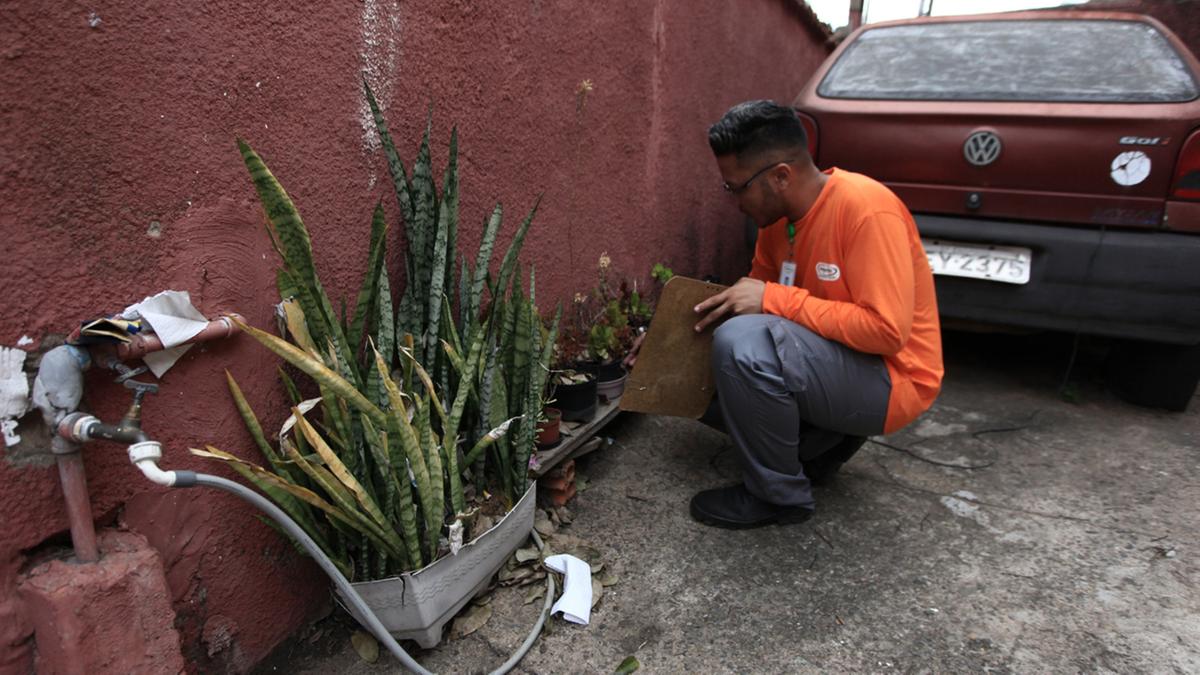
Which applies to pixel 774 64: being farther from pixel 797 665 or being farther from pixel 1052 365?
pixel 797 665

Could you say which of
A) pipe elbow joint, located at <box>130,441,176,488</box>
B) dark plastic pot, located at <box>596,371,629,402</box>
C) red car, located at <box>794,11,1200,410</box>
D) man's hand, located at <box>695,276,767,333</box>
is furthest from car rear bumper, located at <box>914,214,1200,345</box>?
pipe elbow joint, located at <box>130,441,176,488</box>

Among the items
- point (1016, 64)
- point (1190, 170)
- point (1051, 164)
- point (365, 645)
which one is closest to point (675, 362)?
point (365, 645)

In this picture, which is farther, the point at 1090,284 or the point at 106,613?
the point at 1090,284

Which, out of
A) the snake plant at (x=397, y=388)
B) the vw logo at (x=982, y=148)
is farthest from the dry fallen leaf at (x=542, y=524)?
Answer: the vw logo at (x=982, y=148)

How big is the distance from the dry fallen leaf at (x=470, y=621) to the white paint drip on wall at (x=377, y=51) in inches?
49.0

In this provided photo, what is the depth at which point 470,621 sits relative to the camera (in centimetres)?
180

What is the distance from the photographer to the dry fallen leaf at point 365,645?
1.69 meters

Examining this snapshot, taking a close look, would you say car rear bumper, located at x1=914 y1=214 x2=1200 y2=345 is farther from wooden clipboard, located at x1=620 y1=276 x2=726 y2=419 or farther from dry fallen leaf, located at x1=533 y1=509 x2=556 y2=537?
dry fallen leaf, located at x1=533 y1=509 x2=556 y2=537

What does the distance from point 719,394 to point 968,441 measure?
1453mm

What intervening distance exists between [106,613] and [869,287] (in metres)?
1.89

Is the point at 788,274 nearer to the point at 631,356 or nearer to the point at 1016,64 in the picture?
the point at 631,356

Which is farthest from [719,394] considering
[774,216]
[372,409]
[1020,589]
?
[372,409]

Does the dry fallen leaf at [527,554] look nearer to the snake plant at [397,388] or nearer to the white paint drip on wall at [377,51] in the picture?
the snake plant at [397,388]

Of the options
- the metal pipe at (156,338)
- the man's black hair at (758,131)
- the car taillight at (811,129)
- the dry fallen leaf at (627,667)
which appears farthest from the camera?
the car taillight at (811,129)
